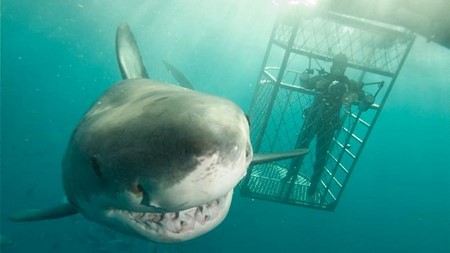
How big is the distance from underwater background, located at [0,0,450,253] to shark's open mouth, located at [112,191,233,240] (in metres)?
8.23

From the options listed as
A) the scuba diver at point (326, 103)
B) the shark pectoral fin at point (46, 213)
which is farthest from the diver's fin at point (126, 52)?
the scuba diver at point (326, 103)

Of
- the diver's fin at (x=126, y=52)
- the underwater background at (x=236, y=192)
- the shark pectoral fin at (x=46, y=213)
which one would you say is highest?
the diver's fin at (x=126, y=52)

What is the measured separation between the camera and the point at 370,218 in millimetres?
28656

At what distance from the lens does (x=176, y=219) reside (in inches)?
74.2

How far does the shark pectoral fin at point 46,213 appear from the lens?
3.19m

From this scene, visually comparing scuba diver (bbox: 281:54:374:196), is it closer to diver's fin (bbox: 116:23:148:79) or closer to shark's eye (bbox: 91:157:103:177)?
diver's fin (bbox: 116:23:148:79)

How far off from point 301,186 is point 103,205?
245 inches

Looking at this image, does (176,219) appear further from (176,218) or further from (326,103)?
(326,103)

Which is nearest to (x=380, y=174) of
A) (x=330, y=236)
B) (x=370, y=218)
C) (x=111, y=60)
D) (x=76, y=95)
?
(x=370, y=218)

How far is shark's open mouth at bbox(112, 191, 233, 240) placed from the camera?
188 cm

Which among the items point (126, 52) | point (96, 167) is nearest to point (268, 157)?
point (126, 52)

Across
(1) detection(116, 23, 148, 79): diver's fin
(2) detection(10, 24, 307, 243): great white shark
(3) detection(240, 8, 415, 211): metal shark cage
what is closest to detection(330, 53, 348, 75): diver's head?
(3) detection(240, 8, 415, 211): metal shark cage

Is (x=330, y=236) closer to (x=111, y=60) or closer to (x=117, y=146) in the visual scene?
(x=117, y=146)

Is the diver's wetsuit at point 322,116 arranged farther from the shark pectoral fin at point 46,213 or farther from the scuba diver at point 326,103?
the shark pectoral fin at point 46,213
